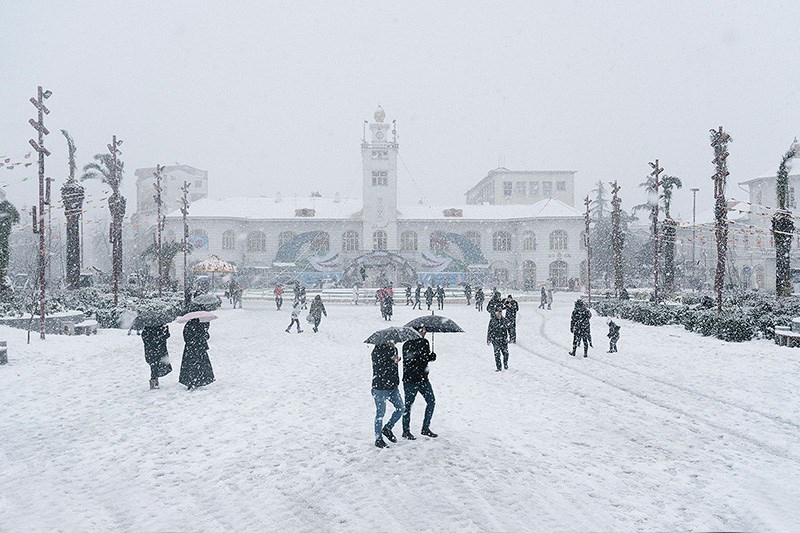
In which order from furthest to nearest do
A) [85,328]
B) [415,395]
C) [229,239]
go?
[229,239]
[85,328]
[415,395]

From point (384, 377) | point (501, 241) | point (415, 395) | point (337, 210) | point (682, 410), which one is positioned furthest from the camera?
point (337, 210)

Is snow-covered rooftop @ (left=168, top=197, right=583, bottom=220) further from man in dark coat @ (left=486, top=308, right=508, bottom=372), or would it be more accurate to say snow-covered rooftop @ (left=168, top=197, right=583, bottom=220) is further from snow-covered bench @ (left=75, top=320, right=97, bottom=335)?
man in dark coat @ (left=486, top=308, right=508, bottom=372)

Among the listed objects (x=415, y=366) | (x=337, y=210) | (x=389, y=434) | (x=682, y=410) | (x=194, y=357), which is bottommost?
(x=682, y=410)

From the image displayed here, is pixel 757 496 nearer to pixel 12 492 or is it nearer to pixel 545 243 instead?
pixel 12 492

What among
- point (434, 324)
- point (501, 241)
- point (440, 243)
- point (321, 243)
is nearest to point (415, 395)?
point (434, 324)

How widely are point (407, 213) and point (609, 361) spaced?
4103cm

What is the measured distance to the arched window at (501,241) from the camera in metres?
53.5

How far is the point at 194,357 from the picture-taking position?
11.0 metres

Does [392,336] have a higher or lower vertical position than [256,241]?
lower

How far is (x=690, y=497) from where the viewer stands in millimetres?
6039

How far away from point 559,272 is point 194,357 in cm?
4487

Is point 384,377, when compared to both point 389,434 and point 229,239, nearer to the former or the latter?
point 389,434

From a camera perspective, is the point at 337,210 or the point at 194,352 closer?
the point at 194,352

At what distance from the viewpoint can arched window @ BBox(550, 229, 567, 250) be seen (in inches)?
2026
